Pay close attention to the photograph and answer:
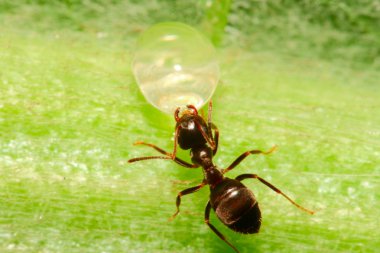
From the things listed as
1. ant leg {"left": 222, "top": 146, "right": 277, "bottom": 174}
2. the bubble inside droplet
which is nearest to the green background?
ant leg {"left": 222, "top": 146, "right": 277, "bottom": 174}

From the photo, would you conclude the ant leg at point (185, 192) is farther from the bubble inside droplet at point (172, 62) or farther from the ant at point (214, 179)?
the bubble inside droplet at point (172, 62)

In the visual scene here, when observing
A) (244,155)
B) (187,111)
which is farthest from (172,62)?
(244,155)

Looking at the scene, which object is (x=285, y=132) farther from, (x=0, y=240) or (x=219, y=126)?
(x=0, y=240)

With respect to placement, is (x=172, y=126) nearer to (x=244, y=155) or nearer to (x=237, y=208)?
(x=244, y=155)

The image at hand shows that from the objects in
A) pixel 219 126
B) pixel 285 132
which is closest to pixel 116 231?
pixel 219 126

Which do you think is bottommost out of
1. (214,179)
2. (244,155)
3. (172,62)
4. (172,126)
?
(214,179)

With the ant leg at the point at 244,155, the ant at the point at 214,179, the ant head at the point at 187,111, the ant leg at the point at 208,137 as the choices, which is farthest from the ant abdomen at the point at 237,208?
the ant head at the point at 187,111
